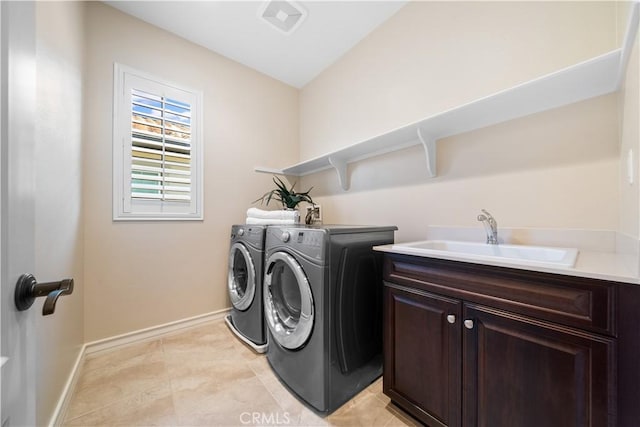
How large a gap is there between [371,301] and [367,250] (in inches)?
12.1

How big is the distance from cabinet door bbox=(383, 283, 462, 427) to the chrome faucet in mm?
521

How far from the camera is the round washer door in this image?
1806 mm

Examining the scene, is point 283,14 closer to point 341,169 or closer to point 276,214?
point 341,169

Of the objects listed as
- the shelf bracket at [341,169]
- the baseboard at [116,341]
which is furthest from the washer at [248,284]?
the shelf bracket at [341,169]

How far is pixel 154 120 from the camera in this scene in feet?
6.40

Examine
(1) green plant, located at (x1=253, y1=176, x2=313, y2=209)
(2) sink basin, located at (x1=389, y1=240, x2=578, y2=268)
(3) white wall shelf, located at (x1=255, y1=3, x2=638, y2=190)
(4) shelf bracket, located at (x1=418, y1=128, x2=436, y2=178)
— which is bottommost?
(2) sink basin, located at (x1=389, y1=240, x2=578, y2=268)

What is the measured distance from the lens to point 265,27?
6.46 feet

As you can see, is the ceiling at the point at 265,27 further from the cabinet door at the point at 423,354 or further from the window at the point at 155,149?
the cabinet door at the point at 423,354

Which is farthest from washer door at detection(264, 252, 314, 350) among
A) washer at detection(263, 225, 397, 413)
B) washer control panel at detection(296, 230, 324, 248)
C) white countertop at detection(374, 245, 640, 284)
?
white countertop at detection(374, 245, 640, 284)

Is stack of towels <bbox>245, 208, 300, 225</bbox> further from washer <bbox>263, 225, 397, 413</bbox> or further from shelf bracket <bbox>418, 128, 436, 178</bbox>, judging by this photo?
shelf bracket <bbox>418, 128, 436, 178</bbox>

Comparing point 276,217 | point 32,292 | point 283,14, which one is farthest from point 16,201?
point 283,14

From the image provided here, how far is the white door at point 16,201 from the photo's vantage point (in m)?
0.37

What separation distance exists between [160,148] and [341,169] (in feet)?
5.05

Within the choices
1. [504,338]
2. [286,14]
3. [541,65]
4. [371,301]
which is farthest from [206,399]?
[286,14]
